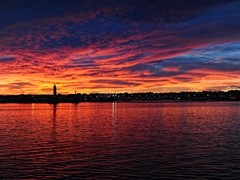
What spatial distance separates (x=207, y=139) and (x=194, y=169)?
20072 mm

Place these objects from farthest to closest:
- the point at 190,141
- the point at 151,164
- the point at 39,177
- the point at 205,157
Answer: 1. the point at 190,141
2. the point at 205,157
3. the point at 151,164
4. the point at 39,177

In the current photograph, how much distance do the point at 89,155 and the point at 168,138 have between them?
17.7 m

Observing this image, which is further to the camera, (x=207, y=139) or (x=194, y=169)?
(x=207, y=139)

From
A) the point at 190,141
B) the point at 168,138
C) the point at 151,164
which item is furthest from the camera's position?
the point at 168,138

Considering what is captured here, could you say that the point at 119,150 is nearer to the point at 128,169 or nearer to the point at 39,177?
the point at 128,169

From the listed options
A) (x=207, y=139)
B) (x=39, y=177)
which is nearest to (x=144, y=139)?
(x=207, y=139)

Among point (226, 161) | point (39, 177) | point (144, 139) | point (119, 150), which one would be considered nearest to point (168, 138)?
point (144, 139)

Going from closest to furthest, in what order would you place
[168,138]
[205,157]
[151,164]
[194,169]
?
[194,169], [151,164], [205,157], [168,138]

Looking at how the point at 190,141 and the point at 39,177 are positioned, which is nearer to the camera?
the point at 39,177

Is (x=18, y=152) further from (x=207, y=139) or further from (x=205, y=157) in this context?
(x=207, y=139)

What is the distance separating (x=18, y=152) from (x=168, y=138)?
23.9 metres

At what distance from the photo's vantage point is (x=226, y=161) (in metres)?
31.6

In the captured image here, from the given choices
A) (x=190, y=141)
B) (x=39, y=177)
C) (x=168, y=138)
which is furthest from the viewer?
(x=168, y=138)

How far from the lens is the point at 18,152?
121ft
